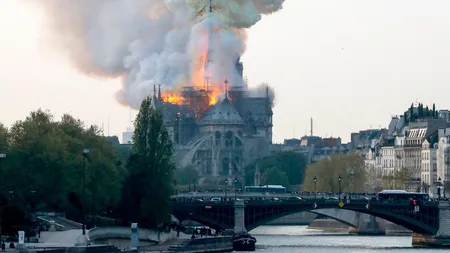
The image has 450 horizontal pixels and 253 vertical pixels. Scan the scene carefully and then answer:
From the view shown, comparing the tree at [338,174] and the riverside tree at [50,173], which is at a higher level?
the tree at [338,174]

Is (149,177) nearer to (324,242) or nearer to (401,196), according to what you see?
(324,242)

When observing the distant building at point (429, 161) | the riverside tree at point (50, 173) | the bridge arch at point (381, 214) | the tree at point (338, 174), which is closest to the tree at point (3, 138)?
the riverside tree at point (50, 173)

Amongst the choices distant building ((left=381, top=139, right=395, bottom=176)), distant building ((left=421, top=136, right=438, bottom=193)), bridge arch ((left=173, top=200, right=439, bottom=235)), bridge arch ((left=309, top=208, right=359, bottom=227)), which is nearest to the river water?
bridge arch ((left=309, top=208, right=359, bottom=227))

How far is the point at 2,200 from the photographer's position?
10019cm

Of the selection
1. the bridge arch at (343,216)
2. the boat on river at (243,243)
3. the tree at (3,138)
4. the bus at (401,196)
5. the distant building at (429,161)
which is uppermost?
the distant building at (429,161)

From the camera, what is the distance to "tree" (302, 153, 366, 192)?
6954 inches

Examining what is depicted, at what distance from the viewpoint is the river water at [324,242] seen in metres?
116

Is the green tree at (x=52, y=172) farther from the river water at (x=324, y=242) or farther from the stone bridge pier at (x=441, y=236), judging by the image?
the stone bridge pier at (x=441, y=236)

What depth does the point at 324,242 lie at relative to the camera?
129m

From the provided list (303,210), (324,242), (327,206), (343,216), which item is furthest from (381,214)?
(343,216)

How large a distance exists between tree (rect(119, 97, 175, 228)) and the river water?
6.79 meters

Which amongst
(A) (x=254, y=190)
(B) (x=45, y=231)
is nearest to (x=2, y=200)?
(B) (x=45, y=231)

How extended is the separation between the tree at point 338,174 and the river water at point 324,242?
55.2 feet

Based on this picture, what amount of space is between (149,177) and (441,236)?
74.4 ft
